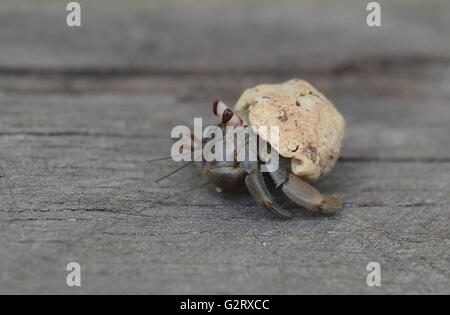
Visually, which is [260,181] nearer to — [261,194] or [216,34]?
[261,194]

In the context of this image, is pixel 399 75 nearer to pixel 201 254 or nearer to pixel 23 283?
pixel 201 254

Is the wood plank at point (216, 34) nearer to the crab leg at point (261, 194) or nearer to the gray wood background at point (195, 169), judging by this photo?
→ the gray wood background at point (195, 169)

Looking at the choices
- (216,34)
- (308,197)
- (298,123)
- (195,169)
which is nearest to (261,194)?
(308,197)

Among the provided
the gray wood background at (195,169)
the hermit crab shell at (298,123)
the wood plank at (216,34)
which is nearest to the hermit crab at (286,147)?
the hermit crab shell at (298,123)

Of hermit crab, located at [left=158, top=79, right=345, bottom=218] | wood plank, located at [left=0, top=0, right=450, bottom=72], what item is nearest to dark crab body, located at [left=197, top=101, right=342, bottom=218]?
hermit crab, located at [left=158, top=79, right=345, bottom=218]

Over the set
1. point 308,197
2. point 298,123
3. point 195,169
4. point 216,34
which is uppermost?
point 216,34

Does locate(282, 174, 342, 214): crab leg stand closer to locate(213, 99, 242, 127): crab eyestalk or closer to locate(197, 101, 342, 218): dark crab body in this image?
locate(197, 101, 342, 218): dark crab body

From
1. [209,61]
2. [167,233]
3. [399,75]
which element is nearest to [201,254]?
[167,233]
